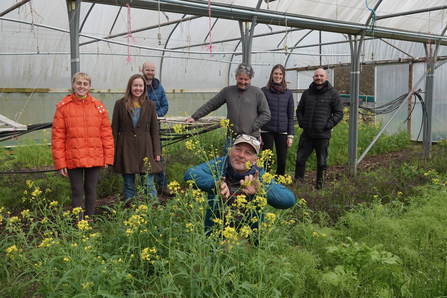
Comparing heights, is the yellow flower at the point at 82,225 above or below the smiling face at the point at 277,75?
below

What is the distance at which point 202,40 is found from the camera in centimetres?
1077

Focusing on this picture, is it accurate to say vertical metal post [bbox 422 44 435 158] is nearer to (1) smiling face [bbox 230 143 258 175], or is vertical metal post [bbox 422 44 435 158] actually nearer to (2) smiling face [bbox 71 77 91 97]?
(1) smiling face [bbox 230 143 258 175]

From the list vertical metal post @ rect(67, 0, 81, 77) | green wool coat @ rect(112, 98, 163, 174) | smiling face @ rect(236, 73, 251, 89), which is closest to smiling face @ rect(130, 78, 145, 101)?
green wool coat @ rect(112, 98, 163, 174)

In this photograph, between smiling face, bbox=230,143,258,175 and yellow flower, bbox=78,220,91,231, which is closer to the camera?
yellow flower, bbox=78,220,91,231

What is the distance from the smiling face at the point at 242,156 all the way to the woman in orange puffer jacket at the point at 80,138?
1567mm

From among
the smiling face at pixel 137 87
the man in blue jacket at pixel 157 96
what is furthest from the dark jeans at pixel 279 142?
the smiling face at pixel 137 87

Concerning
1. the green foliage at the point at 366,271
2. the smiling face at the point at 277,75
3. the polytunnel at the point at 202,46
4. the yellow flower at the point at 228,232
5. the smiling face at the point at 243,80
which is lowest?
the green foliage at the point at 366,271

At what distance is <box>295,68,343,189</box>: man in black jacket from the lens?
4930mm

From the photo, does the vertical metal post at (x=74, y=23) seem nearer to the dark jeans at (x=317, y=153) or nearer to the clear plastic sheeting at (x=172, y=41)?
the clear plastic sheeting at (x=172, y=41)

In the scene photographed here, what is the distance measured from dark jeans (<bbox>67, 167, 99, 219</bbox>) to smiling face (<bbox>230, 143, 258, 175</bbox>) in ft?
5.41

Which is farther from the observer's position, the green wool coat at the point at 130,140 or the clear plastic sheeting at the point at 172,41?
the clear plastic sheeting at the point at 172,41

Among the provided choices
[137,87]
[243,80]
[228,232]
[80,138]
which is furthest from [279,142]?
[228,232]

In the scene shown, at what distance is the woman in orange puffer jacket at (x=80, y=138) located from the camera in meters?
3.40

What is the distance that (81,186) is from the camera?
140 inches
